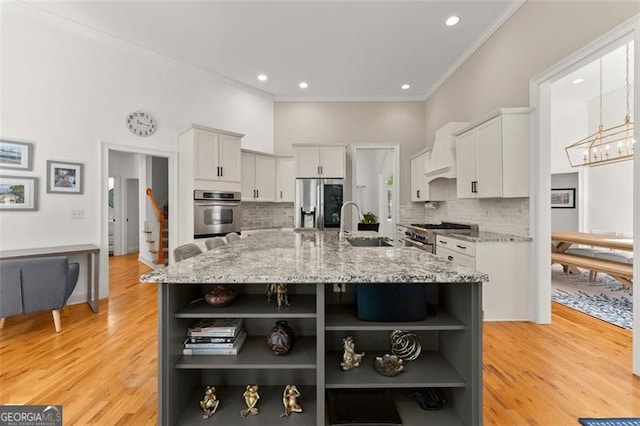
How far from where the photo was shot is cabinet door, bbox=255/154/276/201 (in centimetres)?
523

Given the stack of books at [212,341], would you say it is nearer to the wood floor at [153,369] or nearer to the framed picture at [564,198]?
the wood floor at [153,369]

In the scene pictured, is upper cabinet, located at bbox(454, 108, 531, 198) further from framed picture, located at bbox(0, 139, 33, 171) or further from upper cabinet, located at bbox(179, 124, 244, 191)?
framed picture, located at bbox(0, 139, 33, 171)

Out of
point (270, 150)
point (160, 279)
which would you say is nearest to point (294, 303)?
point (160, 279)

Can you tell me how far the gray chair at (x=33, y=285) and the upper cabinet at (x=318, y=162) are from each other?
137 inches

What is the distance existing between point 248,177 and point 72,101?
246cm

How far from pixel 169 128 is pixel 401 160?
4.14 m

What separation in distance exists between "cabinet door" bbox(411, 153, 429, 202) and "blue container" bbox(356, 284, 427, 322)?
3.82 m

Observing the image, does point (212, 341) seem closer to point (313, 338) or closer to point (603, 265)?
point (313, 338)

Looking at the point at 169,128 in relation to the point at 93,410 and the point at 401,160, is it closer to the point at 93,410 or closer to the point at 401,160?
the point at 93,410

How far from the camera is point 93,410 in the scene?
167cm

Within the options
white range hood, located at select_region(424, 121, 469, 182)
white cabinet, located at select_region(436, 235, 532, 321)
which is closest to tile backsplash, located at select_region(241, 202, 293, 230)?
white range hood, located at select_region(424, 121, 469, 182)

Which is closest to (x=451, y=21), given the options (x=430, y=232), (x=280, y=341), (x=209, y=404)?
(x=430, y=232)

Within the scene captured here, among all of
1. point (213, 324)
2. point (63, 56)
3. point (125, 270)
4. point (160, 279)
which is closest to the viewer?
point (160, 279)

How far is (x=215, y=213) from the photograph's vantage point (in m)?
4.39
